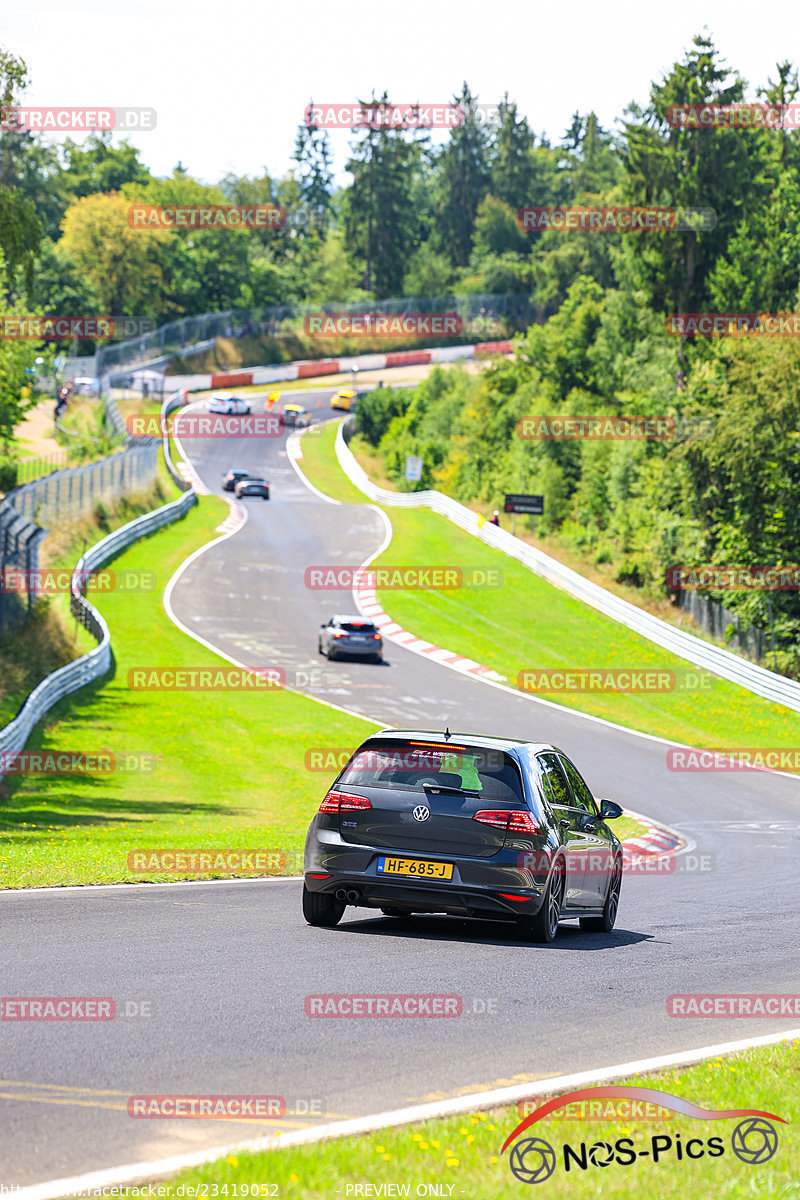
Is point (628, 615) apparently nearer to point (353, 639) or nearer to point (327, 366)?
point (353, 639)

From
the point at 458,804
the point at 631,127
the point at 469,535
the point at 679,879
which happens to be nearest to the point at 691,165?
the point at 631,127

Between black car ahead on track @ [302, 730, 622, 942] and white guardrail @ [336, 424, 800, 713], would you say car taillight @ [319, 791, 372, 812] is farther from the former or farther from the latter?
white guardrail @ [336, 424, 800, 713]

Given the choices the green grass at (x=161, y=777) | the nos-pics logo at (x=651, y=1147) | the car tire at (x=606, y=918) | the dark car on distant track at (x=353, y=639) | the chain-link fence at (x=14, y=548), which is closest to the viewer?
the nos-pics logo at (x=651, y=1147)

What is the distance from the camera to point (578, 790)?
12.0 metres

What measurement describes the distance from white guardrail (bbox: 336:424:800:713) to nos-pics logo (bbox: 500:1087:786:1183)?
34.2 metres

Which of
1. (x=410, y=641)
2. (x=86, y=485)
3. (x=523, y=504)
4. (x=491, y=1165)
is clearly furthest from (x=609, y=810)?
(x=523, y=504)

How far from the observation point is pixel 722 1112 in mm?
5863

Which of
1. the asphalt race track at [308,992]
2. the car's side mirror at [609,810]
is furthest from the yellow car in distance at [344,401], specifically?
the car's side mirror at [609,810]

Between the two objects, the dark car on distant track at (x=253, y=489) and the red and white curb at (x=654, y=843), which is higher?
the dark car on distant track at (x=253, y=489)

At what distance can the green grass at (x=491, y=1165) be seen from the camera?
189 inches

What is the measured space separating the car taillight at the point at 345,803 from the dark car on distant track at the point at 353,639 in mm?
29665

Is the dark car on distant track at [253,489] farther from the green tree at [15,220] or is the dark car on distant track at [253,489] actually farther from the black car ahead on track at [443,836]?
the black car ahead on track at [443,836]

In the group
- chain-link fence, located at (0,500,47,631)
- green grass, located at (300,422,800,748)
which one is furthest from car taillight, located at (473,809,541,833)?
green grass, located at (300,422,800,748)

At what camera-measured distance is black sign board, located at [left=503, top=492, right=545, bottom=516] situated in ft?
180
